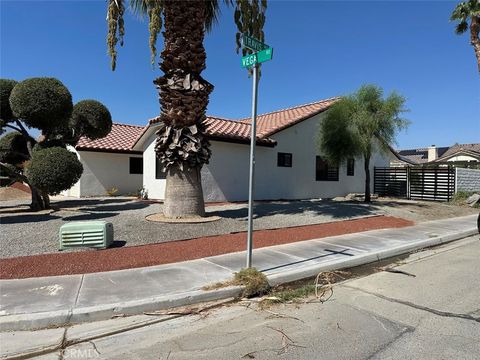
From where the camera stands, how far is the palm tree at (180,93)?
10609 millimetres

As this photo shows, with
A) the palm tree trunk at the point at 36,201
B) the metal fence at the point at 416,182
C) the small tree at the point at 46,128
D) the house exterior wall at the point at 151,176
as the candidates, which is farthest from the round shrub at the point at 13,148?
the metal fence at the point at 416,182

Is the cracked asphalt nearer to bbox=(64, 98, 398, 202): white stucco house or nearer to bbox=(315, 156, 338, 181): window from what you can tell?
bbox=(64, 98, 398, 202): white stucco house

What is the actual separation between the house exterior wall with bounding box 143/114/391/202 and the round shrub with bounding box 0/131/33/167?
5.77 meters

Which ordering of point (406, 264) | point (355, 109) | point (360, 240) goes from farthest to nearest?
point (355, 109) < point (360, 240) < point (406, 264)

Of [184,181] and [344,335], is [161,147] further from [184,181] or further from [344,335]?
[344,335]

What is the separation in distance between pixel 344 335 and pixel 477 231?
33.4 feet

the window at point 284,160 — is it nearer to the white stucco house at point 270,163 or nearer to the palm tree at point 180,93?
the white stucco house at point 270,163

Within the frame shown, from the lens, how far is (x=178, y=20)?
34.9ft

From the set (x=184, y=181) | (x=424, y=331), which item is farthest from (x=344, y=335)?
(x=184, y=181)

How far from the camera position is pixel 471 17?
774 inches

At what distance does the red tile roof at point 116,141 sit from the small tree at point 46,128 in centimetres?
621

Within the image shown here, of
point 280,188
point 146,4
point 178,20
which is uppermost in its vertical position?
point 146,4

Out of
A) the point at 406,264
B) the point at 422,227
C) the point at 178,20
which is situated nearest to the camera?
the point at 406,264

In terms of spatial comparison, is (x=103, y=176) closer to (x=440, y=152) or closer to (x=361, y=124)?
(x=361, y=124)
